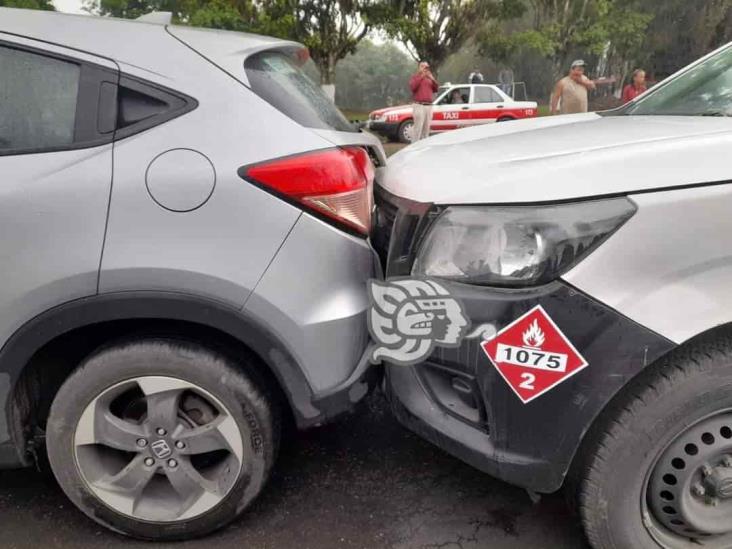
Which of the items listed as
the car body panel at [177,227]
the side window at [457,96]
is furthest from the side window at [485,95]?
the car body panel at [177,227]

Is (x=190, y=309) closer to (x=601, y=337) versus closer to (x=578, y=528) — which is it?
(x=601, y=337)

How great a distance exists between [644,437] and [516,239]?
0.69 m

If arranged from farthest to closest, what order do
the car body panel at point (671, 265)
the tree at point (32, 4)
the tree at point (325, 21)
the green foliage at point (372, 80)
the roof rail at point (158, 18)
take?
the green foliage at point (372, 80) < the tree at point (325, 21) < the tree at point (32, 4) < the roof rail at point (158, 18) < the car body panel at point (671, 265)

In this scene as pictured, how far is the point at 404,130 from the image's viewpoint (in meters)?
16.6

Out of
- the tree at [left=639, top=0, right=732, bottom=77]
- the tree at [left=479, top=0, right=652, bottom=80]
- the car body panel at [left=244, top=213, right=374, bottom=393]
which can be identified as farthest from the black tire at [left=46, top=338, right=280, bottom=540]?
the tree at [left=639, top=0, right=732, bottom=77]

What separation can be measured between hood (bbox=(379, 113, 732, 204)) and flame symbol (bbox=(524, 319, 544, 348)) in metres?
0.35

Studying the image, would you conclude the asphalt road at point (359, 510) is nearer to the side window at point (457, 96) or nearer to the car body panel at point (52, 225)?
the car body panel at point (52, 225)

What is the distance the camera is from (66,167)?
178 cm

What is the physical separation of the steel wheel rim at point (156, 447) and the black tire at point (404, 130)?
49.5 ft

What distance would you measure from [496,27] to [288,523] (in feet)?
95.3

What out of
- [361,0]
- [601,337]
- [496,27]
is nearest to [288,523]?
[601,337]

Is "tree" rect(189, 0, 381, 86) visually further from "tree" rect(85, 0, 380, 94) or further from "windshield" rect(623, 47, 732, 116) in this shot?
"windshield" rect(623, 47, 732, 116)

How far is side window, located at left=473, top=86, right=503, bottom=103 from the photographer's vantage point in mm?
16875

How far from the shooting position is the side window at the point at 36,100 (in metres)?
1.83
